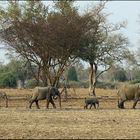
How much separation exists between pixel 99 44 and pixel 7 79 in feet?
91.1

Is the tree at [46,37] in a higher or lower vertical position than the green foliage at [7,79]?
higher

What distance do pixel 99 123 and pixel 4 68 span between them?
201 feet

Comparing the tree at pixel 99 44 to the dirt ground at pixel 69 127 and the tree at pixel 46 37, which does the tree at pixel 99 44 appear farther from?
the dirt ground at pixel 69 127

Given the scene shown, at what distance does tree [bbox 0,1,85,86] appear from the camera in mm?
51750

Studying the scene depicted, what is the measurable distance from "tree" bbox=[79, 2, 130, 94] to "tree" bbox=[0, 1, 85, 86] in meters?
1.44

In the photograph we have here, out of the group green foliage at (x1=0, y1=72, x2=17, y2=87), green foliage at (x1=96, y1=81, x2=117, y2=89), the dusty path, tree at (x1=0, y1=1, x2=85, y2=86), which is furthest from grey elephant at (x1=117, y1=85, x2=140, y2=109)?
green foliage at (x1=96, y1=81, x2=117, y2=89)

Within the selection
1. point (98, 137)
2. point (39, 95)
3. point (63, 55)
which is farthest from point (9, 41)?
point (98, 137)

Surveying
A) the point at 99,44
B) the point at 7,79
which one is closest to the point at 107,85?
the point at 7,79

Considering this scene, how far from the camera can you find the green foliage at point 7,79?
3146 inches

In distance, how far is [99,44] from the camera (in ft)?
186

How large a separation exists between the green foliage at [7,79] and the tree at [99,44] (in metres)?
21.1

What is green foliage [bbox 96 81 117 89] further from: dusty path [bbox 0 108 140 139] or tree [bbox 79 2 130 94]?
dusty path [bbox 0 108 140 139]

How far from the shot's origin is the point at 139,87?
36.7 meters

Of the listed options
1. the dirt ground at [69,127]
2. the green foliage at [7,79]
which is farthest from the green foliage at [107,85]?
the dirt ground at [69,127]
